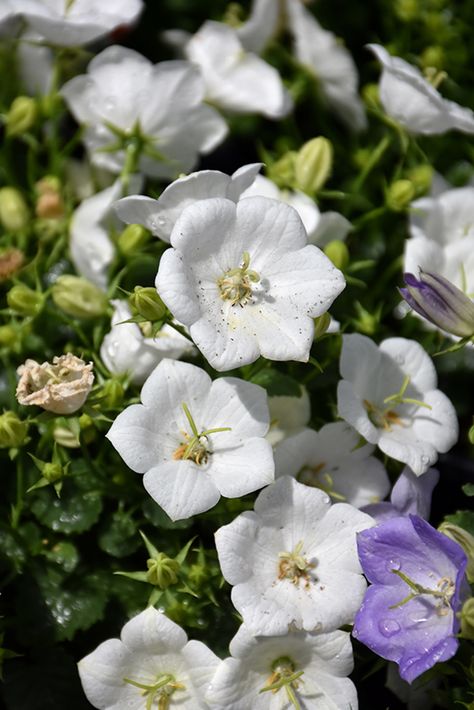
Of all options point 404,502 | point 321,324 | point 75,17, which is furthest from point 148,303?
point 75,17

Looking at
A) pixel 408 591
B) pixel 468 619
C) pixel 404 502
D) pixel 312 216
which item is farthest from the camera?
pixel 312 216

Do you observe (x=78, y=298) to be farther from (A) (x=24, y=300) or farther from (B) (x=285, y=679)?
(B) (x=285, y=679)

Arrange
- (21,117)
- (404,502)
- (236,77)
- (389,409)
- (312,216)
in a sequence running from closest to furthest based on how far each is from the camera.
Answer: (404,502)
(389,409)
(312,216)
(21,117)
(236,77)

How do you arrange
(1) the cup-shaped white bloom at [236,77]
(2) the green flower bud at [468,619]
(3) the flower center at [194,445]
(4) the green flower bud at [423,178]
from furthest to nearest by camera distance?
(1) the cup-shaped white bloom at [236,77]
(4) the green flower bud at [423,178]
(3) the flower center at [194,445]
(2) the green flower bud at [468,619]

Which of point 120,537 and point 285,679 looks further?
point 120,537

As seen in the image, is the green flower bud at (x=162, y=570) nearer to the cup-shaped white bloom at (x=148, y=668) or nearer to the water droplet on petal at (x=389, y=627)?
the cup-shaped white bloom at (x=148, y=668)

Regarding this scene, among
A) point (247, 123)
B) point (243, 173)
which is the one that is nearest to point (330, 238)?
point (243, 173)

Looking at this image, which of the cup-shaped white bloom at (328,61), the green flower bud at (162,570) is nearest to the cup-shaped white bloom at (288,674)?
the green flower bud at (162,570)
